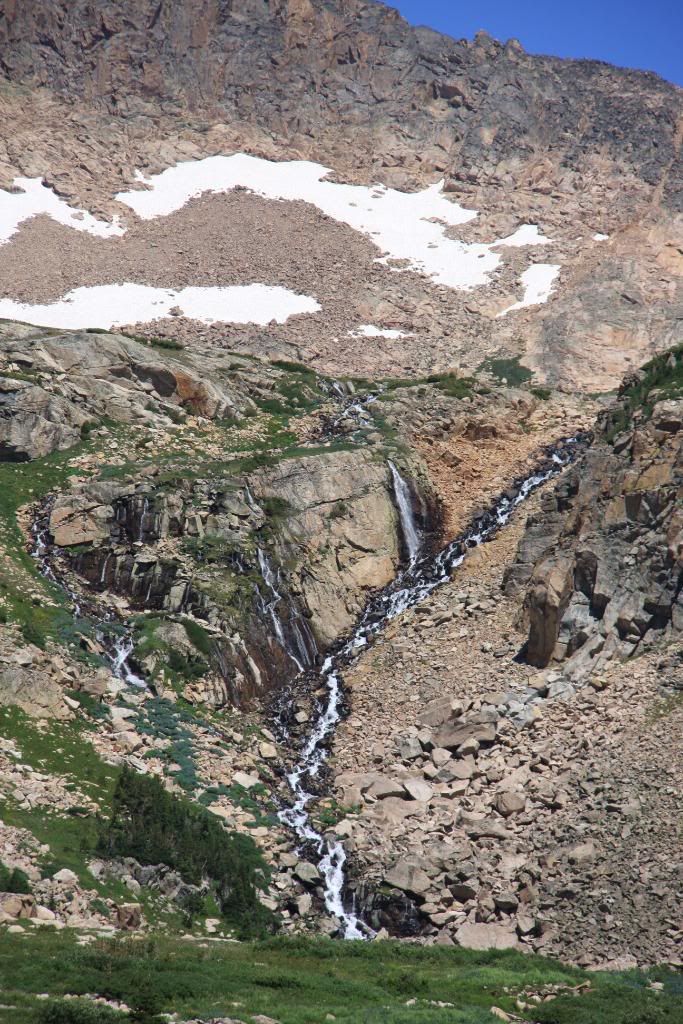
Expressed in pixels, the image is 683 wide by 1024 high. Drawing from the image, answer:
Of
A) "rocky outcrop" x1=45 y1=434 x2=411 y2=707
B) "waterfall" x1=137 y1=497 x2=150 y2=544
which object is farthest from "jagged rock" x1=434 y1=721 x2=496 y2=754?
"waterfall" x1=137 y1=497 x2=150 y2=544

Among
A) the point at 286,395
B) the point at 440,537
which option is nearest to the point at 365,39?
the point at 286,395

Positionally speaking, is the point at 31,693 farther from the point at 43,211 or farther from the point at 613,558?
the point at 43,211

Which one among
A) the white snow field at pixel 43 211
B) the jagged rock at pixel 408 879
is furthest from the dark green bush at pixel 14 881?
the white snow field at pixel 43 211

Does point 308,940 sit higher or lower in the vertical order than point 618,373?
lower

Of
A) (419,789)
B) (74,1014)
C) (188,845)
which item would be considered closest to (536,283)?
(419,789)

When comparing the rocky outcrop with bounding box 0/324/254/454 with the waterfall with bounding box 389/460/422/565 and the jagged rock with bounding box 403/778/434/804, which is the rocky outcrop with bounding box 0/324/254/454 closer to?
the waterfall with bounding box 389/460/422/565

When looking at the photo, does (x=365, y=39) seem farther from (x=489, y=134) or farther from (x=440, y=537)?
(x=440, y=537)
